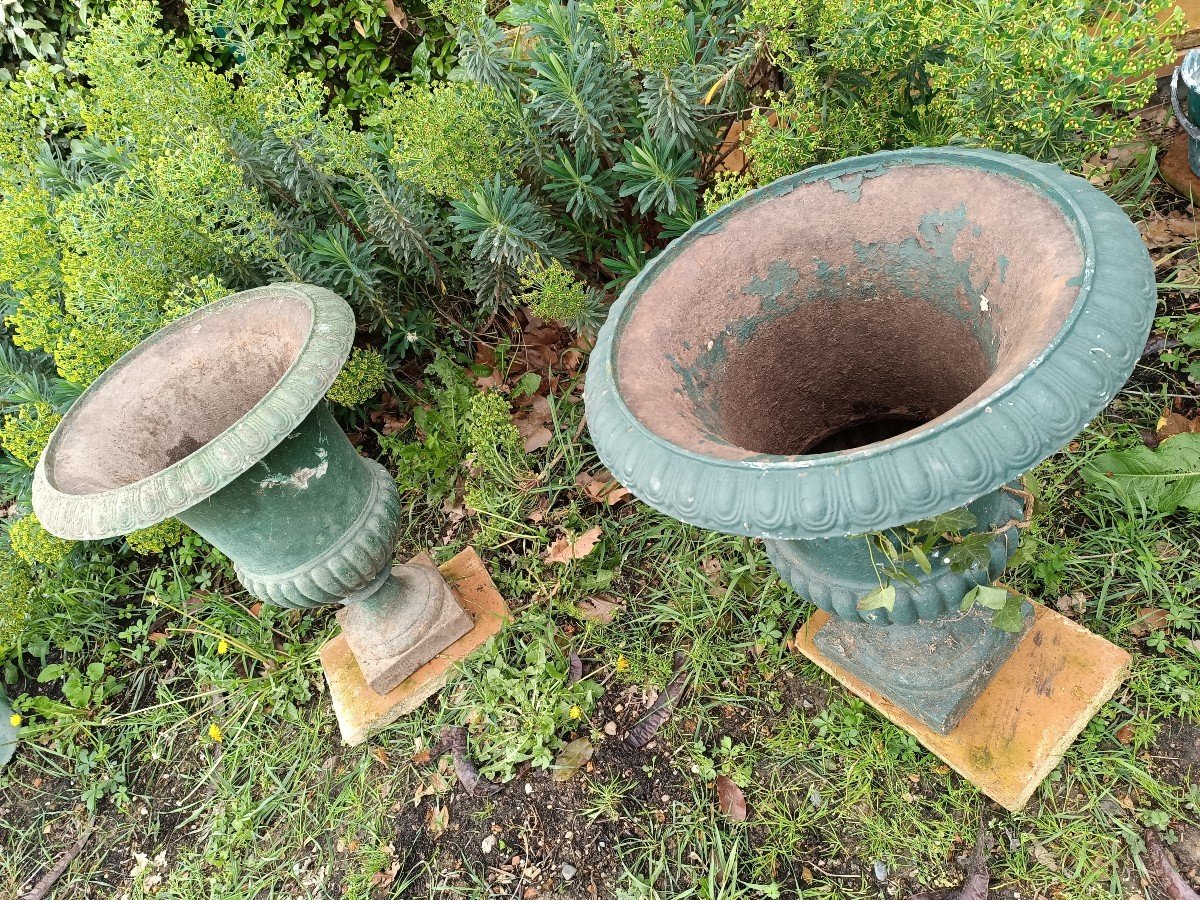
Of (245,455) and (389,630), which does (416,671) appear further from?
(245,455)

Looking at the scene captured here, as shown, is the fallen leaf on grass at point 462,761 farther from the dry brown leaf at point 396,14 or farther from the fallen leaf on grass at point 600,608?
the dry brown leaf at point 396,14

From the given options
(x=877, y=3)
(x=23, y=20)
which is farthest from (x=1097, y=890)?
(x=23, y=20)

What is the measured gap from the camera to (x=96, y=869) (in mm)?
2645

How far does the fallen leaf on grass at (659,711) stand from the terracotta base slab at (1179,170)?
2191 mm

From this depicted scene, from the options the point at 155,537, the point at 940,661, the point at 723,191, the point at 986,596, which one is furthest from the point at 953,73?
the point at 155,537

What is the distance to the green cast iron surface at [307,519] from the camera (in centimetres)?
202

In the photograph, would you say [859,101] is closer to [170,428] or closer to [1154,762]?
[1154,762]

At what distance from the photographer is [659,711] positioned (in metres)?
2.32

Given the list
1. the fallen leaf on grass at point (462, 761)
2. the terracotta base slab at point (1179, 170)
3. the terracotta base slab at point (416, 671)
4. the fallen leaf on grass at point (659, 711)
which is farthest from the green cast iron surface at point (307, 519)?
the terracotta base slab at point (1179, 170)

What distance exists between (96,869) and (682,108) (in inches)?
117

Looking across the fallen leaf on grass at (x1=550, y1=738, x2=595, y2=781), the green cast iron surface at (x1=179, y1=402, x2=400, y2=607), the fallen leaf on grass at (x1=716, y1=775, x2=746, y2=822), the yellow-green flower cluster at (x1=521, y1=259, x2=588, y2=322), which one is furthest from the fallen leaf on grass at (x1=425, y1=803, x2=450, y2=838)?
the yellow-green flower cluster at (x1=521, y1=259, x2=588, y2=322)

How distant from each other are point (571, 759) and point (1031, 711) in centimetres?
118

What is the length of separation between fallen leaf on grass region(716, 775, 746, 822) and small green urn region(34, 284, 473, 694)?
112cm

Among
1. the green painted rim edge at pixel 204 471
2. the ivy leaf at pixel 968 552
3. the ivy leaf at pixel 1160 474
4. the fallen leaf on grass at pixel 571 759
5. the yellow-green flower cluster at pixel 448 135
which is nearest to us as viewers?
the ivy leaf at pixel 968 552
